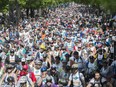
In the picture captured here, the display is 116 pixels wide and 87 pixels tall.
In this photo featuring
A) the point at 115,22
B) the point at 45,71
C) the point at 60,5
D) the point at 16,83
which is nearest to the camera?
the point at 16,83

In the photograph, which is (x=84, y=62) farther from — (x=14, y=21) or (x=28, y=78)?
(x=14, y=21)

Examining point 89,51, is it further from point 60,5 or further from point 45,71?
point 60,5

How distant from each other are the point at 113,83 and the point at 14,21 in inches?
1483

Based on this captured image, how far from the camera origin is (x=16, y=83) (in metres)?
11.6

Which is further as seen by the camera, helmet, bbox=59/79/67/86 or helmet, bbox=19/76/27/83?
helmet, bbox=59/79/67/86

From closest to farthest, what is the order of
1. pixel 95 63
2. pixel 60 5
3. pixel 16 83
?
1. pixel 16 83
2. pixel 95 63
3. pixel 60 5

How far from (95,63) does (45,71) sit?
9.06 ft

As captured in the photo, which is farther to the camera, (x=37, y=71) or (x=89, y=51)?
(x=89, y=51)

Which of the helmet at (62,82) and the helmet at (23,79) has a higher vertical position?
the helmet at (23,79)

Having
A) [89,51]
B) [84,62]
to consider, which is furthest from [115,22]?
[84,62]

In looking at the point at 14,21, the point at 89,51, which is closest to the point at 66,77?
the point at 89,51

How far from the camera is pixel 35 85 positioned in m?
12.2

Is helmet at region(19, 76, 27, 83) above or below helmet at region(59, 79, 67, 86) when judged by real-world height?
above

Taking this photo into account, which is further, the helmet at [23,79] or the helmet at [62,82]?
the helmet at [62,82]
